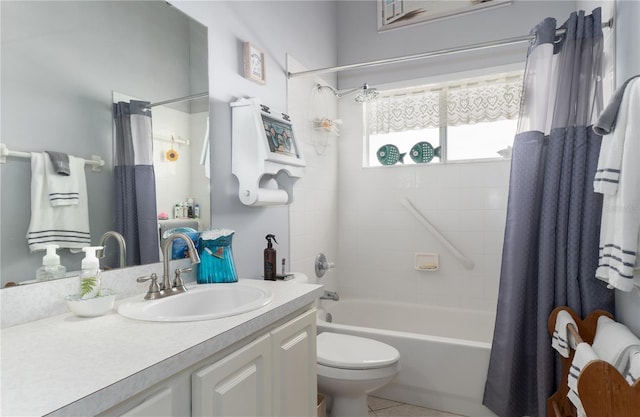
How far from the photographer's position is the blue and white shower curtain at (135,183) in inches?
50.1

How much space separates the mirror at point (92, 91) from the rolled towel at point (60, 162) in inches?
0.7

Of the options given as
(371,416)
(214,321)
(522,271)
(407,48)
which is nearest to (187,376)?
(214,321)

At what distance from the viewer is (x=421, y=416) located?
81.4 inches

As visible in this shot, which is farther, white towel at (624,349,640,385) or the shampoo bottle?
the shampoo bottle

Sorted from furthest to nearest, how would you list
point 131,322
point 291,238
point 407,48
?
point 407,48
point 291,238
point 131,322

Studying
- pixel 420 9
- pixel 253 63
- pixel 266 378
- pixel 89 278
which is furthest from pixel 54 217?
pixel 420 9

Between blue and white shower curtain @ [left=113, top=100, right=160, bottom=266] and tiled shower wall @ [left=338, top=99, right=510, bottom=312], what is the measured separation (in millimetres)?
1962

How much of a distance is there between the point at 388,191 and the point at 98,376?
8.45 feet

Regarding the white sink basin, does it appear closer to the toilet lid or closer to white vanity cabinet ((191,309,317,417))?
white vanity cabinet ((191,309,317,417))

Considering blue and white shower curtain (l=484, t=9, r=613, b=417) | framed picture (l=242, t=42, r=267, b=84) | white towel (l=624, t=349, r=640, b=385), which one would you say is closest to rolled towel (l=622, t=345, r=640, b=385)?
white towel (l=624, t=349, r=640, b=385)

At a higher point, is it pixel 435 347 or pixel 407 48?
pixel 407 48

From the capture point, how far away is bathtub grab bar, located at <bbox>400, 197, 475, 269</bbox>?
2754mm

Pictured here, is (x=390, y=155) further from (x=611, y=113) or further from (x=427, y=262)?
(x=611, y=113)

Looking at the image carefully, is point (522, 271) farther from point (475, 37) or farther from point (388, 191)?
point (475, 37)
